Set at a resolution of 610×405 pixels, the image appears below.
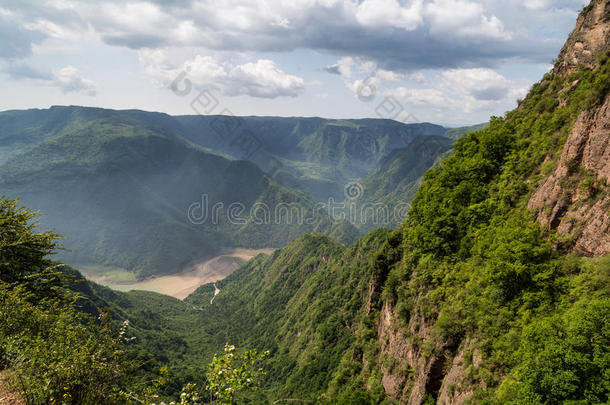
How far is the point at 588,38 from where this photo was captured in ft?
120

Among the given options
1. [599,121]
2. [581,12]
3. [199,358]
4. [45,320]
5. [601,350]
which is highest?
[581,12]

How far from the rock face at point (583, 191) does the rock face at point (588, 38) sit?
16854 mm

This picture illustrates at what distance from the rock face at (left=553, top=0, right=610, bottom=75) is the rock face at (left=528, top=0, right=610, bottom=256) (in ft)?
55.3

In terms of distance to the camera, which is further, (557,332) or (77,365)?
(557,332)

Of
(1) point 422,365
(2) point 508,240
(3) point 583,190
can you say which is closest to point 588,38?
(3) point 583,190

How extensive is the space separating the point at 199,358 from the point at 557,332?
172 m

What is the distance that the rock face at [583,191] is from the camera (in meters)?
21.3

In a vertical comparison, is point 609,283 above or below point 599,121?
below

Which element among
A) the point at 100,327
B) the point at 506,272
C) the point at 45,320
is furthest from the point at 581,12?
the point at 45,320

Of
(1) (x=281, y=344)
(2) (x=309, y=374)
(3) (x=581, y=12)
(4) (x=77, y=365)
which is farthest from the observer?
(1) (x=281, y=344)

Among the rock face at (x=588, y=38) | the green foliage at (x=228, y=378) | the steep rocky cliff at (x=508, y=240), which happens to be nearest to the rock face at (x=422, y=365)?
the steep rocky cliff at (x=508, y=240)

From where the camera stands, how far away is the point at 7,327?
17078 mm

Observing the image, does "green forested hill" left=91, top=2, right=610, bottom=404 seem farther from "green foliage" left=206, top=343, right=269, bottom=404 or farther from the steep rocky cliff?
"green foliage" left=206, top=343, right=269, bottom=404

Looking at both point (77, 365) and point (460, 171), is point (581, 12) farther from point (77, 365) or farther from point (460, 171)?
point (77, 365)
